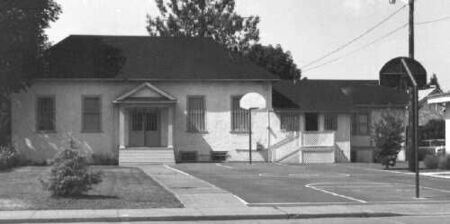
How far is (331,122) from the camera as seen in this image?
44938mm

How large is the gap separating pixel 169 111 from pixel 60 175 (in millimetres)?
23852

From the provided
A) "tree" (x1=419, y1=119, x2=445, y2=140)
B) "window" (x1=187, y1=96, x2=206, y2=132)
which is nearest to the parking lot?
"window" (x1=187, y1=96, x2=206, y2=132)

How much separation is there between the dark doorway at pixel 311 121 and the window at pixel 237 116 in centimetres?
390

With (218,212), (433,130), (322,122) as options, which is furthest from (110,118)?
(433,130)

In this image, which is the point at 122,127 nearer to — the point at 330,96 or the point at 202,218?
the point at 330,96

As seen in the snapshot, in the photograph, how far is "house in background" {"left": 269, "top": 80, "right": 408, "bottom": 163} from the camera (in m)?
43.1

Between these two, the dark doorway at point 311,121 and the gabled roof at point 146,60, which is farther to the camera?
the dark doorway at point 311,121

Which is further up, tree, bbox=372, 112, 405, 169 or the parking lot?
tree, bbox=372, 112, 405, 169

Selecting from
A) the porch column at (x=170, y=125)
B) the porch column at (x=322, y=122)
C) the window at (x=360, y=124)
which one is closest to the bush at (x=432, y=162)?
the porch column at (x=322, y=122)

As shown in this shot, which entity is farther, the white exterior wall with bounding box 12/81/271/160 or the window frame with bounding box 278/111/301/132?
the window frame with bounding box 278/111/301/132

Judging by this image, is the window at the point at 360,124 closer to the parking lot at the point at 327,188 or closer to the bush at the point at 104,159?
the bush at the point at 104,159

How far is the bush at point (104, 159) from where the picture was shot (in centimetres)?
4156

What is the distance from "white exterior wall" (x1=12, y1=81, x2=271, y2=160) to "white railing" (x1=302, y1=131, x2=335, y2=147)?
8.14 feet

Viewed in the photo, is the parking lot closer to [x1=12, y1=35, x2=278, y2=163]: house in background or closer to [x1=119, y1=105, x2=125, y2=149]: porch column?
[x1=119, y1=105, x2=125, y2=149]: porch column
